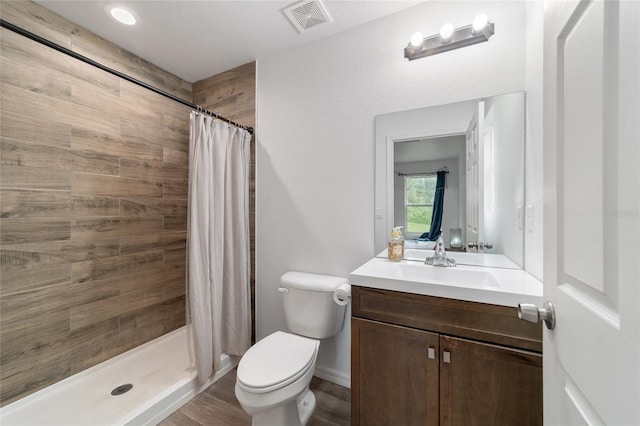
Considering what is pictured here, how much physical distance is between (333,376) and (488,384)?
115cm

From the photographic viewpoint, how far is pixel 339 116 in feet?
5.98

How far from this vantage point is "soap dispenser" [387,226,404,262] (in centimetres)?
155

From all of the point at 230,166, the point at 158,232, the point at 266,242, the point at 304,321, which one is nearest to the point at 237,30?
the point at 230,166

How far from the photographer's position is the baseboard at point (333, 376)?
70.1 inches

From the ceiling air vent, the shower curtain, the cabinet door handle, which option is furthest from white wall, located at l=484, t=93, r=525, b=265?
the shower curtain

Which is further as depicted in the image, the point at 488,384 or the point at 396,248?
the point at 396,248

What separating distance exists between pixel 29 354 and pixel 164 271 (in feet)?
2.91

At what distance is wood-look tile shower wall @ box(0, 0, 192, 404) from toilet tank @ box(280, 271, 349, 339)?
1.31 m

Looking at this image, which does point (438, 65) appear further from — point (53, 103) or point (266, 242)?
point (53, 103)

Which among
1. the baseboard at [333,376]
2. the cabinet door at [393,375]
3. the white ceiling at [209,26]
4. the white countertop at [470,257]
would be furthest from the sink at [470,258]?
the white ceiling at [209,26]

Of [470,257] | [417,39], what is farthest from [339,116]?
[470,257]

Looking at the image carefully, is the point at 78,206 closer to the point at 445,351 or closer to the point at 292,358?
the point at 292,358

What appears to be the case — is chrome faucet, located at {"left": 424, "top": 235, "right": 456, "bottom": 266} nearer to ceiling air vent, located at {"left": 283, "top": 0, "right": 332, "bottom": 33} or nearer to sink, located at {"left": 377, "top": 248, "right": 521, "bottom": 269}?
sink, located at {"left": 377, "top": 248, "right": 521, "bottom": 269}

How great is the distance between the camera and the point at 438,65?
1522 mm
